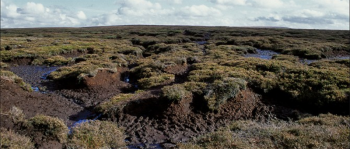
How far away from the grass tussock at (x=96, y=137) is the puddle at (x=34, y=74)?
11.1m

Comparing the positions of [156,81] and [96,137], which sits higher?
[156,81]

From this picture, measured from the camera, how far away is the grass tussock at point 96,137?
34.4ft

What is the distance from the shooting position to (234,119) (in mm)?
13953

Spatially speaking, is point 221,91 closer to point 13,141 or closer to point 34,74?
point 13,141

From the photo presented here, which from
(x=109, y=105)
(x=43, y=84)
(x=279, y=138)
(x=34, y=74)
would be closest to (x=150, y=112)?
(x=109, y=105)

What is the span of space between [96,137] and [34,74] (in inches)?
749

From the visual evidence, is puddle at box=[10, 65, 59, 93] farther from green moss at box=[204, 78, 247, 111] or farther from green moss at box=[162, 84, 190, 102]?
green moss at box=[204, 78, 247, 111]

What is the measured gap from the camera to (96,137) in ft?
35.9

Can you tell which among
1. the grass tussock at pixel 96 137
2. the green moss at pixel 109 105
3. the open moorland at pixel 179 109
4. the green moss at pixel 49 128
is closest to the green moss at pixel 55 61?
the open moorland at pixel 179 109

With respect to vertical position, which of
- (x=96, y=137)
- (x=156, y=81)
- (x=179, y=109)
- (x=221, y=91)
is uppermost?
(x=221, y=91)

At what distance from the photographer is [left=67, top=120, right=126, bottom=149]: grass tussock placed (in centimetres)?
1048

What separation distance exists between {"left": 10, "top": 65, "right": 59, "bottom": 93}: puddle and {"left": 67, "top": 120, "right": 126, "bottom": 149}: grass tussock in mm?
11087

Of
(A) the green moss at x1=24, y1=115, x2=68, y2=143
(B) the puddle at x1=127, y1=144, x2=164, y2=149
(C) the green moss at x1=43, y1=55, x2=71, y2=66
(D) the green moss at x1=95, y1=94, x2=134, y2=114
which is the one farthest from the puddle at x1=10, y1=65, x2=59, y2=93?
(B) the puddle at x1=127, y1=144, x2=164, y2=149

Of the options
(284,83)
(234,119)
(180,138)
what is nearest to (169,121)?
(180,138)
